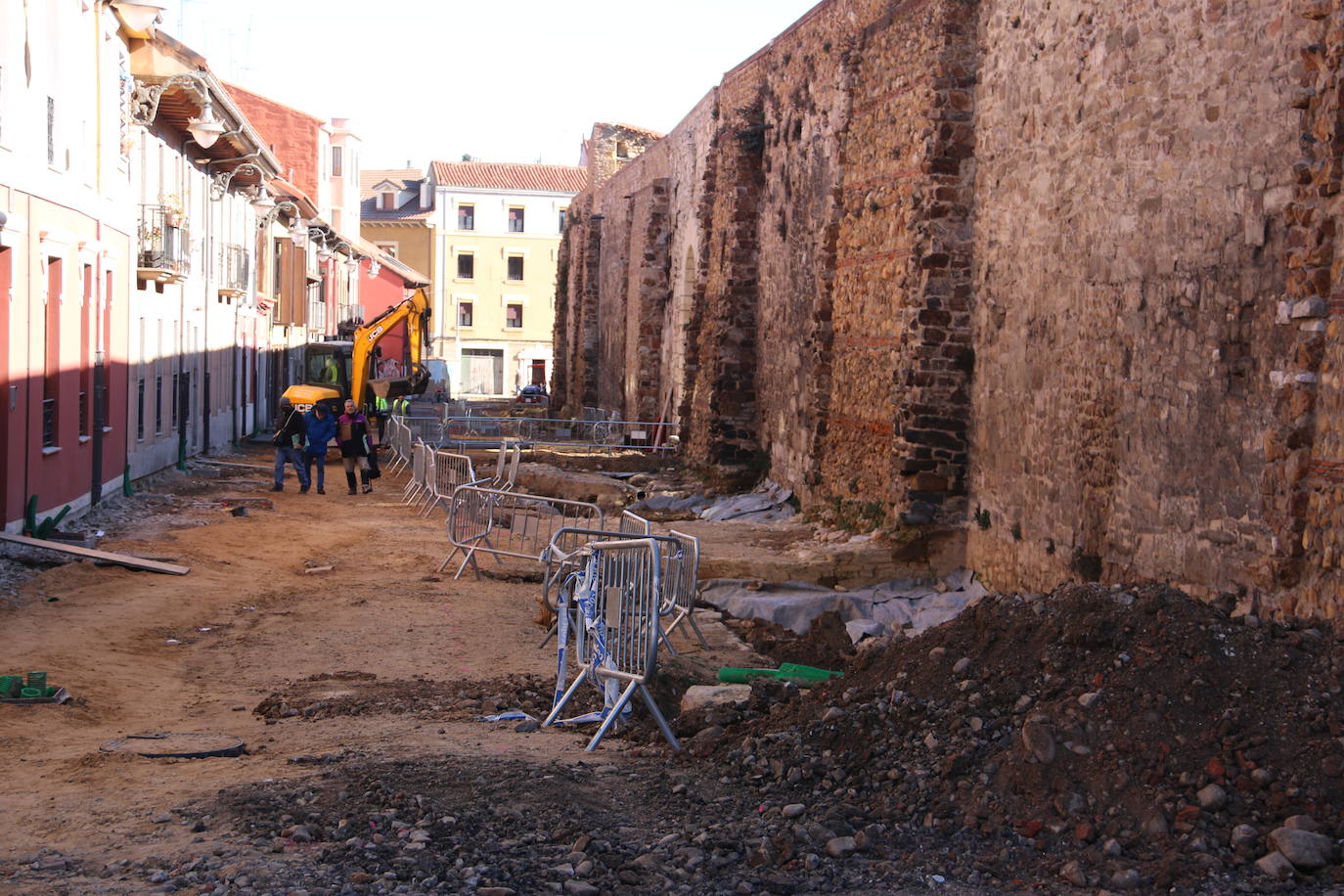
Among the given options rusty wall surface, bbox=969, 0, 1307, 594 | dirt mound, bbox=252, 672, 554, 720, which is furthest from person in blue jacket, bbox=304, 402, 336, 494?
dirt mound, bbox=252, 672, 554, 720

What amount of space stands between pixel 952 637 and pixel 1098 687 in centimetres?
95

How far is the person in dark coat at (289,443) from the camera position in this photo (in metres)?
21.0

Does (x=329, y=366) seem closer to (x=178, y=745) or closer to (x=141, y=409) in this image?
(x=141, y=409)

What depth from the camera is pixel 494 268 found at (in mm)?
66375

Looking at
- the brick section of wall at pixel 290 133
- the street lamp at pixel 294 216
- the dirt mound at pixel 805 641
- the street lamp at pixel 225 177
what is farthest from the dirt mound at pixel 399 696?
the brick section of wall at pixel 290 133

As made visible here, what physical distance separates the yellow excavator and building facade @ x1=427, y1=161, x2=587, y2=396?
3445 centimetres

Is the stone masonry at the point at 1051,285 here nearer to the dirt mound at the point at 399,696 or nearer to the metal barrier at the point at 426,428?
the dirt mound at the point at 399,696

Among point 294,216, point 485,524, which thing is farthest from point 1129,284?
point 294,216

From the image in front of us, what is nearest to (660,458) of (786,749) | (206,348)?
(206,348)

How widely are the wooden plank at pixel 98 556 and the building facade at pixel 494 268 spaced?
52705 mm

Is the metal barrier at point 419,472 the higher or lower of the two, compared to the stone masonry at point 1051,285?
lower

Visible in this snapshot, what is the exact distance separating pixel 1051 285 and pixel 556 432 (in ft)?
64.8

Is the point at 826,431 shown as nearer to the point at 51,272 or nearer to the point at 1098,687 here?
the point at 51,272

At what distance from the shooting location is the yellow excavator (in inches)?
954
